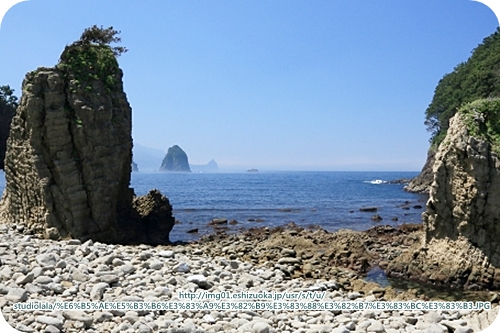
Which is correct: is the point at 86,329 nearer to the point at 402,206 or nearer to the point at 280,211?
the point at 280,211

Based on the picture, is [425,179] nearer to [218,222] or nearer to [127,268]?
[218,222]

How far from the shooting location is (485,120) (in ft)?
45.6

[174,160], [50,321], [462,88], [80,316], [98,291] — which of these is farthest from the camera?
[174,160]

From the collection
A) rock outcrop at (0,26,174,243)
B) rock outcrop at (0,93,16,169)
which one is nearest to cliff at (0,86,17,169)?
rock outcrop at (0,93,16,169)

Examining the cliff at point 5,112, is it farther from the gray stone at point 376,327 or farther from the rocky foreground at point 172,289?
the gray stone at point 376,327

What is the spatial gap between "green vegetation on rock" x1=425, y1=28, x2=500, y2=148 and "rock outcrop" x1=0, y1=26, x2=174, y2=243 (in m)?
26.4

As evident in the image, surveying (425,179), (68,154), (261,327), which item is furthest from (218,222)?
(425,179)

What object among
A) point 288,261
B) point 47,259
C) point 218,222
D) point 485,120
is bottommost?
point 218,222

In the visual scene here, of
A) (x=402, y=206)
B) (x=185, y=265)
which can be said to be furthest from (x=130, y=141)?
(x=402, y=206)

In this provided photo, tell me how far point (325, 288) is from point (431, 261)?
15.4 feet

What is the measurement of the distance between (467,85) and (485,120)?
34.2m

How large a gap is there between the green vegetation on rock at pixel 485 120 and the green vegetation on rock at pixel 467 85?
2082cm

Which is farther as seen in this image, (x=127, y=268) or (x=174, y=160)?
(x=174, y=160)

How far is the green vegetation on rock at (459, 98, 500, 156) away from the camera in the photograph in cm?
1353
